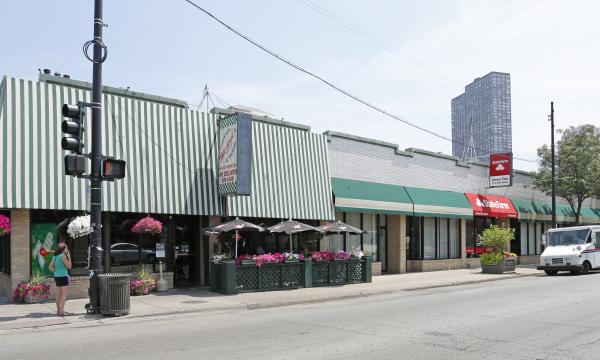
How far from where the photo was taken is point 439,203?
26766 millimetres

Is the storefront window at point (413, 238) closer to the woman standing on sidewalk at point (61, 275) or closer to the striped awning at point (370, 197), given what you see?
the striped awning at point (370, 197)

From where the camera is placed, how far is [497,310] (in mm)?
12859

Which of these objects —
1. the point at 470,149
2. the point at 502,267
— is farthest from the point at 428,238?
the point at 470,149

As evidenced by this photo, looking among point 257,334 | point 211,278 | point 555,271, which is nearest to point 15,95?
point 211,278

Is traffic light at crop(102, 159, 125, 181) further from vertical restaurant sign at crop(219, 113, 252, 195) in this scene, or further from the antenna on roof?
the antenna on roof

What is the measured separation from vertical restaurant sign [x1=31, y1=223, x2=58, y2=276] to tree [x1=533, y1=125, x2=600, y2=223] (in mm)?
28470

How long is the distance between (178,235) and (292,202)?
445 centimetres

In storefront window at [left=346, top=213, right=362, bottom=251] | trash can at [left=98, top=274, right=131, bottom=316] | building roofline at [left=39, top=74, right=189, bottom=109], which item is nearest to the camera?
trash can at [left=98, top=274, right=131, bottom=316]

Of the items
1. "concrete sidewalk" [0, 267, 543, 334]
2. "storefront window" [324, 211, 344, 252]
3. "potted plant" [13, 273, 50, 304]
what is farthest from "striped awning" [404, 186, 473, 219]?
"potted plant" [13, 273, 50, 304]

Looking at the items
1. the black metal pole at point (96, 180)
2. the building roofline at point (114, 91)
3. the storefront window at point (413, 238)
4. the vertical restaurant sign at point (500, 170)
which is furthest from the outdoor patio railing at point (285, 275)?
the vertical restaurant sign at point (500, 170)

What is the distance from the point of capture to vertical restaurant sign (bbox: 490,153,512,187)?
29.6 metres

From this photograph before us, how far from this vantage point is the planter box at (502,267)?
83.4 feet

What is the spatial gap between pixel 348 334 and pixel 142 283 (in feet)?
27.0

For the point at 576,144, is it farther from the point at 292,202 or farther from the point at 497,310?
the point at 497,310
